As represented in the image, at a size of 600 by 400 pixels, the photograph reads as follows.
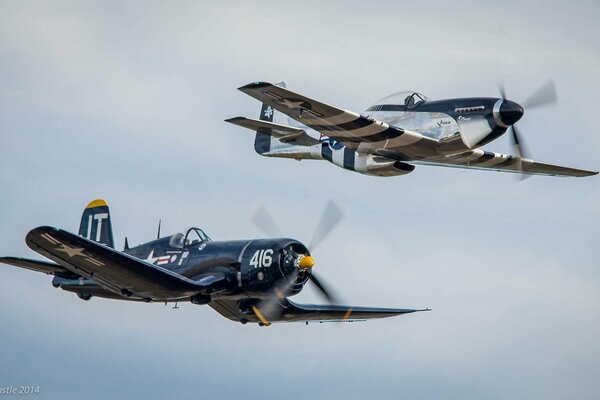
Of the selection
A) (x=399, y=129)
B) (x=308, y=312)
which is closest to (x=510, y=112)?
(x=399, y=129)

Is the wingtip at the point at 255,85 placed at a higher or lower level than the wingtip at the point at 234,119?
higher

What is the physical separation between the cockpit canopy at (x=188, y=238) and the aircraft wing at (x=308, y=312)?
1.88 meters

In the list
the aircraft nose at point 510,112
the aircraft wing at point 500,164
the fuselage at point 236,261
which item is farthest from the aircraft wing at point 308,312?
the aircraft nose at point 510,112

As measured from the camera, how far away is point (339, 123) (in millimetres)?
28516

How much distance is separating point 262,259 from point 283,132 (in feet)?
25.1

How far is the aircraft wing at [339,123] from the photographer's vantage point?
91.2ft

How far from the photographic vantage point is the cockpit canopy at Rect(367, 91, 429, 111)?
29.8 metres

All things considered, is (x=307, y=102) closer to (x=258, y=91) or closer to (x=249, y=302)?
(x=258, y=91)

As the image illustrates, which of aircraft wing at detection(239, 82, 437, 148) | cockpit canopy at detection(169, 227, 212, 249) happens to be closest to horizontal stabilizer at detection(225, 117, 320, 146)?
aircraft wing at detection(239, 82, 437, 148)

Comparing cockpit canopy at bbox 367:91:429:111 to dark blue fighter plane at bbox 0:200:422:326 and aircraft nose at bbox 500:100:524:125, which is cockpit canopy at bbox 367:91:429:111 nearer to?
aircraft nose at bbox 500:100:524:125

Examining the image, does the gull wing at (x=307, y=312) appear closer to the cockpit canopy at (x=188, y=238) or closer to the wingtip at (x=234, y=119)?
the cockpit canopy at (x=188, y=238)

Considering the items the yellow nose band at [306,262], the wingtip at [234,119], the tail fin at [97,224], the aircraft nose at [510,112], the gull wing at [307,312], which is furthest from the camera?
the wingtip at [234,119]

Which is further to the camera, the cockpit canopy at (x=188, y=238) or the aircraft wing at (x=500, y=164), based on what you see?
the aircraft wing at (x=500, y=164)

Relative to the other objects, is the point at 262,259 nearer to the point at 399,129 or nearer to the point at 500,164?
the point at 399,129
